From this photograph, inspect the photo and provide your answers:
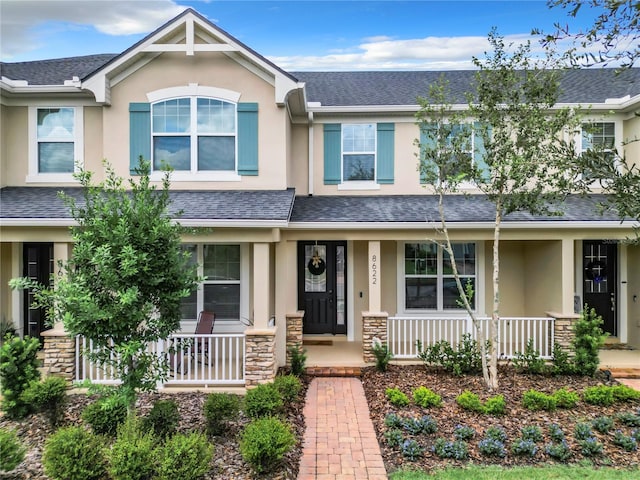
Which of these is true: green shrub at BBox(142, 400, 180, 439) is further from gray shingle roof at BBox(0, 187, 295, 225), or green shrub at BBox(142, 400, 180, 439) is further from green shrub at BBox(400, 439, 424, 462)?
gray shingle roof at BBox(0, 187, 295, 225)

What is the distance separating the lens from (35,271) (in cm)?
965

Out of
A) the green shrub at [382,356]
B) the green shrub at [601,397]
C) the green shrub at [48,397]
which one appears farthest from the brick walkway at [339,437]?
the green shrub at [48,397]

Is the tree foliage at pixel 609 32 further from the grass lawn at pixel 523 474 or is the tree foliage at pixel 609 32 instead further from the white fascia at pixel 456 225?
the white fascia at pixel 456 225

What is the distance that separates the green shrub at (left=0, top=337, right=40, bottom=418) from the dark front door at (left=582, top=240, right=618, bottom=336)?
480 inches

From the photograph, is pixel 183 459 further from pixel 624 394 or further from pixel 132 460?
pixel 624 394

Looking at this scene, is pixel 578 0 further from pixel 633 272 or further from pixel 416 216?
pixel 633 272

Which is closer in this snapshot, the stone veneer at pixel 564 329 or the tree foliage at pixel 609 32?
the tree foliage at pixel 609 32

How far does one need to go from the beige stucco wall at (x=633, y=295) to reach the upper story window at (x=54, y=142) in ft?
44.6

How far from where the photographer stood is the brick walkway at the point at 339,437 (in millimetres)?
4934

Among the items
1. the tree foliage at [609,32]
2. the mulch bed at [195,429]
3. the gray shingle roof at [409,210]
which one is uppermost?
the tree foliage at [609,32]

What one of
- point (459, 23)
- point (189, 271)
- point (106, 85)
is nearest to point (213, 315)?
point (189, 271)

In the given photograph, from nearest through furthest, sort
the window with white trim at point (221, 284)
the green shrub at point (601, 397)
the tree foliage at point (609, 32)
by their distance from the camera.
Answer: the tree foliage at point (609, 32) < the green shrub at point (601, 397) < the window with white trim at point (221, 284)

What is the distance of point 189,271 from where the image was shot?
17.6ft

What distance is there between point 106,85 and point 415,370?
354 inches
